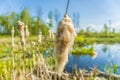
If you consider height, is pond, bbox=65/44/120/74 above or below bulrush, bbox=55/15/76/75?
below

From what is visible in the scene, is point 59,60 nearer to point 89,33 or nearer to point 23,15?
point 23,15

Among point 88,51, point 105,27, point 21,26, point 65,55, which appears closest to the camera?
point 65,55

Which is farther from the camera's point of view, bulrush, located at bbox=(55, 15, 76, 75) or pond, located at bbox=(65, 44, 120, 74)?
pond, located at bbox=(65, 44, 120, 74)

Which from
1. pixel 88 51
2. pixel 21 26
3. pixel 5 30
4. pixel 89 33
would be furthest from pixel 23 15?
pixel 21 26

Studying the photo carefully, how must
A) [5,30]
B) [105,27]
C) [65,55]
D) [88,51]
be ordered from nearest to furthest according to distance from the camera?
[65,55], [88,51], [5,30], [105,27]

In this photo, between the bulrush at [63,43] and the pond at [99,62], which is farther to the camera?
the pond at [99,62]

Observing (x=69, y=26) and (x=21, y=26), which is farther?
(x=21, y=26)

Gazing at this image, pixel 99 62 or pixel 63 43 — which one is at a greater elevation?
pixel 63 43

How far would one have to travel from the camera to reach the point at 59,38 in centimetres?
141

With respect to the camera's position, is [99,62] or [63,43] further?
[99,62]

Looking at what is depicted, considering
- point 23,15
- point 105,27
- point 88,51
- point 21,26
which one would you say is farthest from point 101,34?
point 21,26

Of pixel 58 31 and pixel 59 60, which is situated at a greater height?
pixel 58 31

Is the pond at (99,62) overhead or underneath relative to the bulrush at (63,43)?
underneath

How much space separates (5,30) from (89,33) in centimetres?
1319
